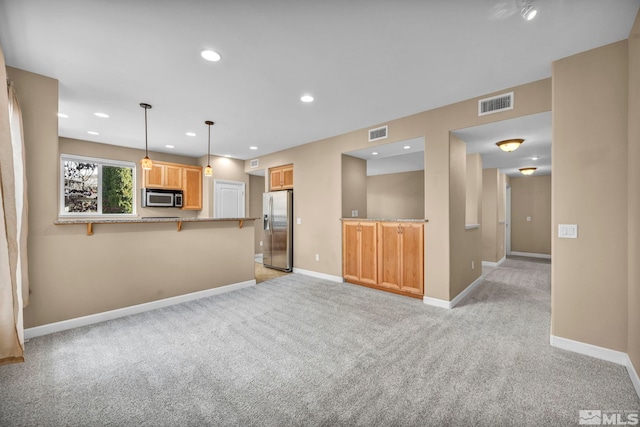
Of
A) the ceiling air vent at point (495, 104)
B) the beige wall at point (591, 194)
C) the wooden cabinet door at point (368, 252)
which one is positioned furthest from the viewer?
the wooden cabinet door at point (368, 252)

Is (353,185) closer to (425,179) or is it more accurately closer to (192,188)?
(425,179)

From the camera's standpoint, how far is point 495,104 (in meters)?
3.11

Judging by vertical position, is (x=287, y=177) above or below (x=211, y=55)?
below

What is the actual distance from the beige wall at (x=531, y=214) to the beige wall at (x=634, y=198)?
6545mm

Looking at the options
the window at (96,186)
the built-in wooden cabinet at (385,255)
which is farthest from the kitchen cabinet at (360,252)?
the window at (96,186)

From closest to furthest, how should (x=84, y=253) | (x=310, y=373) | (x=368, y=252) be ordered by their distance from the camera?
(x=310, y=373)
(x=84, y=253)
(x=368, y=252)

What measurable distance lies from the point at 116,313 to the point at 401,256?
12.4 ft

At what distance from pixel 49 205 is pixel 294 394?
3086mm

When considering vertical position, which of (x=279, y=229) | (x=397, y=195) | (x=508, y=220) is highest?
(x=397, y=195)

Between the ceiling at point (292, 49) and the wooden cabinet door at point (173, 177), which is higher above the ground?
the ceiling at point (292, 49)

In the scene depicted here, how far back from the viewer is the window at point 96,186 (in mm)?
5051

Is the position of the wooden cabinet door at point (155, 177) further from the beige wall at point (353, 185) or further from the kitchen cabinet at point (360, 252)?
the kitchen cabinet at point (360, 252)

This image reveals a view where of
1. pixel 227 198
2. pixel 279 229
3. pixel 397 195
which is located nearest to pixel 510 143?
pixel 279 229

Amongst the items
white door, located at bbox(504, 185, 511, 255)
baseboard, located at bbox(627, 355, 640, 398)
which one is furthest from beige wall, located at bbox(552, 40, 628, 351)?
white door, located at bbox(504, 185, 511, 255)
